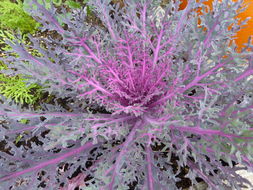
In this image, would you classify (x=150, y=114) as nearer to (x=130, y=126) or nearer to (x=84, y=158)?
(x=130, y=126)

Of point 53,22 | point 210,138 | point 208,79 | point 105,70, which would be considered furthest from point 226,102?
point 53,22

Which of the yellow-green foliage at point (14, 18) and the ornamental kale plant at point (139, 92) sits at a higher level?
the yellow-green foliage at point (14, 18)

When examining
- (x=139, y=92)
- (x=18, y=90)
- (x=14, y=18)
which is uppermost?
(x=14, y=18)

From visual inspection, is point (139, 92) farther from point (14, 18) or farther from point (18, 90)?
point (14, 18)

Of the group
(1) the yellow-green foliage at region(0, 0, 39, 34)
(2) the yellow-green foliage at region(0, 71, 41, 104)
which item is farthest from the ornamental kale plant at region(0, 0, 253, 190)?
(1) the yellow-green foliage at region(0, 0, 39, 34)

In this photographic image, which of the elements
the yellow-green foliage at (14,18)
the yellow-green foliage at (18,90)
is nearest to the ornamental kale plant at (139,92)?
the yellow-green foliage at (18,90)

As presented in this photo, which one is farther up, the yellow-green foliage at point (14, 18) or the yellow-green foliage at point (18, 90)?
the yellow-green foliage at point (14, 18)

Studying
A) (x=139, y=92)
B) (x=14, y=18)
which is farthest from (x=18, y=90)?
(x=139, y=92)

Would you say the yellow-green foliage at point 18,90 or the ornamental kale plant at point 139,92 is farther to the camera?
the yellow-green foliage at point 18,90

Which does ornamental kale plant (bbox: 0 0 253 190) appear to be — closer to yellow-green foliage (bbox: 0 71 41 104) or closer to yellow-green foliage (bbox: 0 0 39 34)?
yellow-green foliage (bbox: 0 71 41 104)

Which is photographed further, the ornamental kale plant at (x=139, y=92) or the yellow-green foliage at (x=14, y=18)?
the yellow-green foliage at (x=14, y=18)

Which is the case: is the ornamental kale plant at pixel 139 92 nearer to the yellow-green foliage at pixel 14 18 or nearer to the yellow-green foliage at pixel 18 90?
the yellow-green foliage at pixel 18 90
